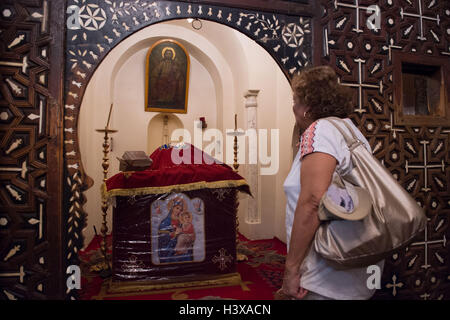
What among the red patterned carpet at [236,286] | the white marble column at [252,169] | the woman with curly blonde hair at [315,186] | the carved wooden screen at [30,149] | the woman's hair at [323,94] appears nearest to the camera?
the woman with curly blonde hair at [315,186]

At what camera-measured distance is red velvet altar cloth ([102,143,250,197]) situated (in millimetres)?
3076

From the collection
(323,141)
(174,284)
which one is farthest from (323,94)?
(174,284)

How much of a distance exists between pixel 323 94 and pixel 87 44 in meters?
→ 1.67

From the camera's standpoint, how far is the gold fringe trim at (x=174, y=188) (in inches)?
119

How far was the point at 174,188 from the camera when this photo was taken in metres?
3.15

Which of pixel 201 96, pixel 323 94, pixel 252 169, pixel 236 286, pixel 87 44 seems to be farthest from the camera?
pixel 201 96

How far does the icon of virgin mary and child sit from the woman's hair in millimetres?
2139

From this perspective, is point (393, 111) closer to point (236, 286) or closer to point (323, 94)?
point (323, 94)

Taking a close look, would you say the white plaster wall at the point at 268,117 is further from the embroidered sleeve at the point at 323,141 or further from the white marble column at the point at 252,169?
the embroidered sleeve at the point at 323,141

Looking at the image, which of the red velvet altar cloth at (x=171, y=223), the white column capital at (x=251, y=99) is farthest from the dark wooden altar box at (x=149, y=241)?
the white column capital at (x=251, y=99)

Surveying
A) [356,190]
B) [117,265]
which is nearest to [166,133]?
[117,265]

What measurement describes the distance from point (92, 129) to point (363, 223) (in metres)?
5.12

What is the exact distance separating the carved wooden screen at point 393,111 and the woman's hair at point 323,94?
1.15 meters

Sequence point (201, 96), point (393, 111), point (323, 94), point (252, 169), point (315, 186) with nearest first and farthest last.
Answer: point (315, 186)
point (323, 94)
point (393, 111)
point (252, 169)
point (201, 96)
